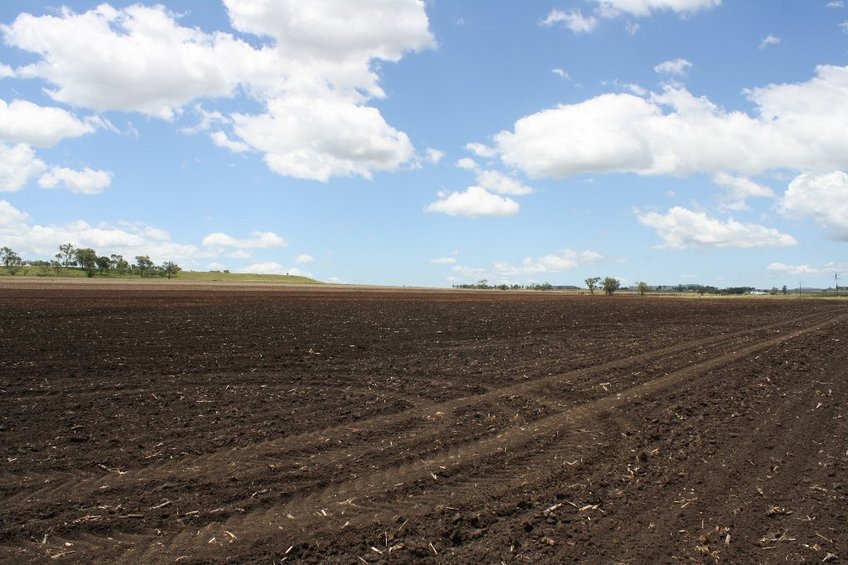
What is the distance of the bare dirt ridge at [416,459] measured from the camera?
5574 millimetres

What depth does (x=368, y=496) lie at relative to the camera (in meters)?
6.55

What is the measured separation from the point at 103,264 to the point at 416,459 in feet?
572

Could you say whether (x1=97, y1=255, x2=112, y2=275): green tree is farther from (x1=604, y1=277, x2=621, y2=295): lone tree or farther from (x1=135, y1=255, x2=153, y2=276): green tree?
(x1=604, y1=277, x2=621, y2=295): lone tree

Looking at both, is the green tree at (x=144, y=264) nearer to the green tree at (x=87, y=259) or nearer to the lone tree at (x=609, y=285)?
the green tree at (x=87, y=259)

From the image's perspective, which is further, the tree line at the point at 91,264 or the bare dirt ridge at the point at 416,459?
the tree line at the point at 91,264

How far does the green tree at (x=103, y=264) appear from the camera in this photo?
156 m

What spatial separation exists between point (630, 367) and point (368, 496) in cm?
1091

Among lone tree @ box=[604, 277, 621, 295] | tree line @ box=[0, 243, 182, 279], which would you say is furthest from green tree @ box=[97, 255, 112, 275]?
lone tree @ box=[604, 277, 621, 295]

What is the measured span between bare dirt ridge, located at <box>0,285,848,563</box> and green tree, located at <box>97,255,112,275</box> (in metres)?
160

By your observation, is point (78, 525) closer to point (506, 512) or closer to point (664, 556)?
point (506, 512)

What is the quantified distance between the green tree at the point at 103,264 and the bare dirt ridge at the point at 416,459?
160 m

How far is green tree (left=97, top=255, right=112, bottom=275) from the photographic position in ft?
511

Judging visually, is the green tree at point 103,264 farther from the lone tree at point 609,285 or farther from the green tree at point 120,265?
the lone tree at point 609,285

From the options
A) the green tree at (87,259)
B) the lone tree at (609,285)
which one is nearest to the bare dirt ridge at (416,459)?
the lone tree at (609,285)
